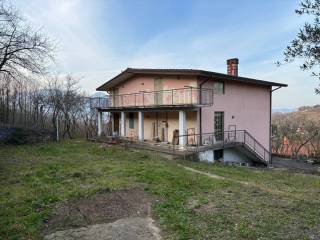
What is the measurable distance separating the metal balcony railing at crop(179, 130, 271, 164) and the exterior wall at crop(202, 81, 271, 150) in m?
0.41

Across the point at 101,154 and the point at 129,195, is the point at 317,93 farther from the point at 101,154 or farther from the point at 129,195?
the point at 101,154

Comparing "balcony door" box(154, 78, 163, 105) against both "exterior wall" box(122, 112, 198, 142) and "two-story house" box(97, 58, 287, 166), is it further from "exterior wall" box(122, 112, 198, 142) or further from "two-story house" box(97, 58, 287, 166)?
"exterior wall" box(122, 112, 198, 142)

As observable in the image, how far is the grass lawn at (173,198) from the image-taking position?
6.24 metres

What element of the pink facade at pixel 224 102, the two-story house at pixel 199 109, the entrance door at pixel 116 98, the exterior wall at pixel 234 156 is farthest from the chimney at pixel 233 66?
the entrance door at pixel 116 98

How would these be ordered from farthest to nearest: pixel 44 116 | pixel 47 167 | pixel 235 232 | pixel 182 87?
pixel 44 116, pixel 182 87, pixel 47 167, pixel 235 232

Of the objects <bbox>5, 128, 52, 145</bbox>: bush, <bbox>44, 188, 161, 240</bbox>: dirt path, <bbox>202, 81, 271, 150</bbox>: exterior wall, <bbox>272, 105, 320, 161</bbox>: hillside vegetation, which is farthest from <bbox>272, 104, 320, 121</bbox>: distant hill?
<bbox>44, 188, 161, 240</bbox>: dirt path

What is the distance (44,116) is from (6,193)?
24824 mm

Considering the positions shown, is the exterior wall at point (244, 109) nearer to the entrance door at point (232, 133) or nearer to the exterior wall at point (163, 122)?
the entrance door at point (232, 133)

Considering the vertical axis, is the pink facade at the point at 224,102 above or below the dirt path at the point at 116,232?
above

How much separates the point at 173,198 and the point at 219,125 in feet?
43.3

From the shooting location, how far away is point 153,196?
8.76m

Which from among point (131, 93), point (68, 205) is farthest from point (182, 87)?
point (68, 205)

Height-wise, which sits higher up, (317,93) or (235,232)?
(317,93)

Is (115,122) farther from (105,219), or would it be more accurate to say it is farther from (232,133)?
(105,219)
